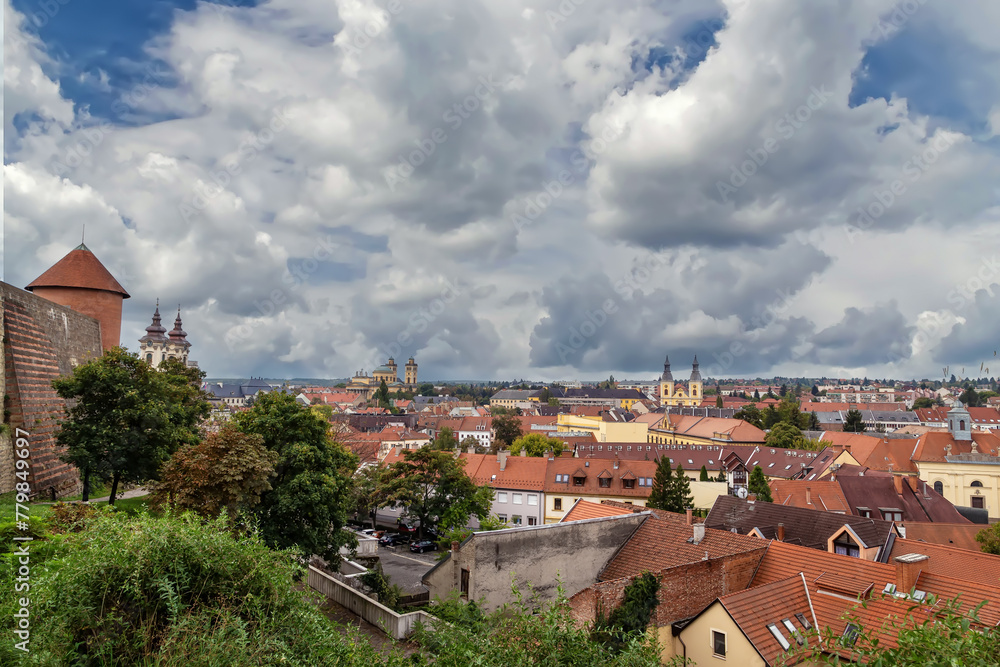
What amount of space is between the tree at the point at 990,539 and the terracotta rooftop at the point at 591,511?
20.7 metres

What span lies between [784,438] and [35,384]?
84.5 metres

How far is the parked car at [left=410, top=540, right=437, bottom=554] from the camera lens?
36.3 meters

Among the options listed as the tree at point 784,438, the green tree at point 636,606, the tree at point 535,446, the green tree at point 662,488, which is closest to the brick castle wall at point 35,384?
the green tree at point 636,606

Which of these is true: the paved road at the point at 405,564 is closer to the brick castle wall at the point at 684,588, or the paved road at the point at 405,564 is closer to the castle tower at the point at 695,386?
the brick castle wall at the point at 684,588

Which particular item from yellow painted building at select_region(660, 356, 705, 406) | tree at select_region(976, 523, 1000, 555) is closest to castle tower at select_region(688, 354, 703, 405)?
yellow painted building at select_region(660, 356, 705, 406)

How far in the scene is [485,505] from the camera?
121 feet

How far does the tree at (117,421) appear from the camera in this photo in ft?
63.6

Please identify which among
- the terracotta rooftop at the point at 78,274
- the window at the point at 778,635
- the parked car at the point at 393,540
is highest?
the terracotta rooftop at the point at 78,274

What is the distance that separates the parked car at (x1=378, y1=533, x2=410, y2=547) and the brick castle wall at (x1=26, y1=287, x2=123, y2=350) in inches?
789

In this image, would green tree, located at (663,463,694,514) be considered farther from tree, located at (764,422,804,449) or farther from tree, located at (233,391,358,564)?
tree, located at (764,422,804,449)

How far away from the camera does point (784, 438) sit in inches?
3292

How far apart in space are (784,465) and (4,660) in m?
66.2

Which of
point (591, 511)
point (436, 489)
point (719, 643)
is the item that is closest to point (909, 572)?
point (719, 643)

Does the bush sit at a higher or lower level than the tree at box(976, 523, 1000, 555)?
higher
